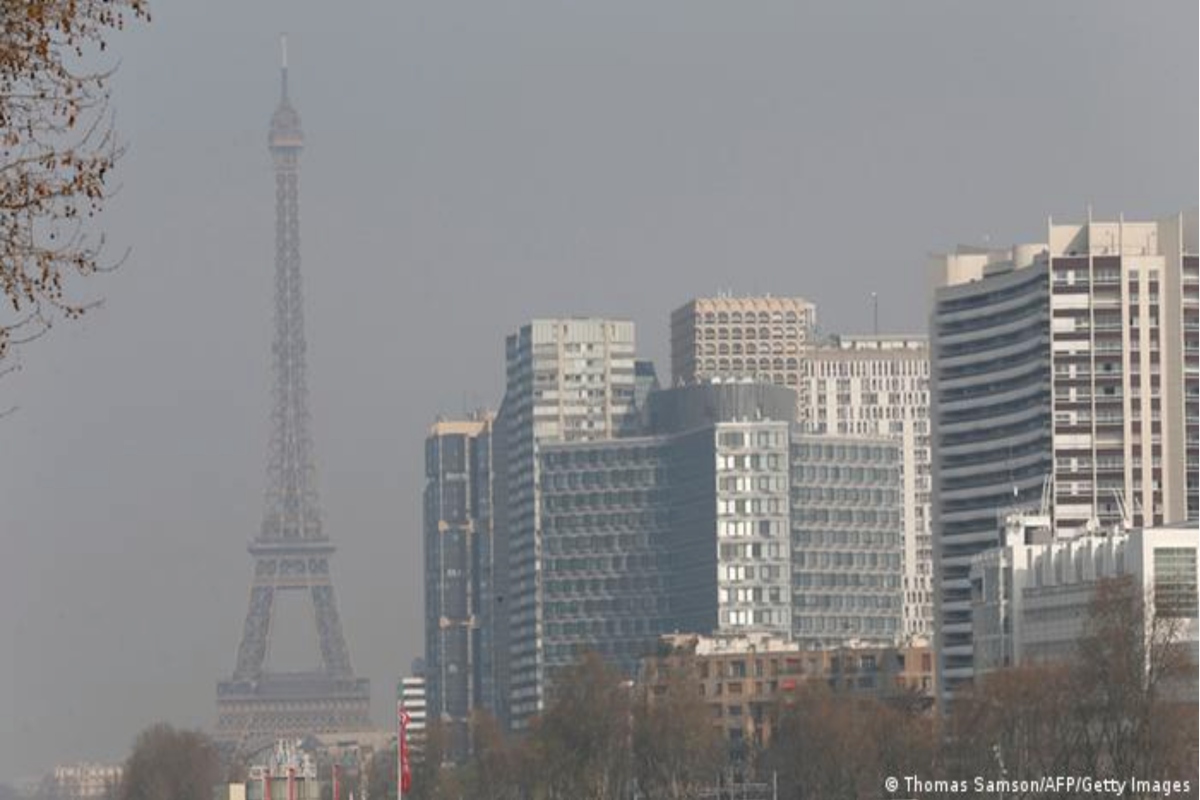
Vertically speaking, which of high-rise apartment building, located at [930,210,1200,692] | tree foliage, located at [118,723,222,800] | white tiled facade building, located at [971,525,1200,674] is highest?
high-rise apartment building, located at [930,210,1200,692]

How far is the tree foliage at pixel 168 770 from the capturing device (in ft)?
571

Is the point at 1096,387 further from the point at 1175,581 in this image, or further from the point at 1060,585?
the point at 1175,581

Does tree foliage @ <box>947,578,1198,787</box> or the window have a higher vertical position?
the window

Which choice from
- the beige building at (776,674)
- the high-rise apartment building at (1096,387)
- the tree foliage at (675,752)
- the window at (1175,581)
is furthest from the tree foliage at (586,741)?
the high-rise apartment building at (1096,387)

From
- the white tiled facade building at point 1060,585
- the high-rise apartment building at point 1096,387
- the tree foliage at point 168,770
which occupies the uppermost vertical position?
the high-rise apartment building at point 1096,387

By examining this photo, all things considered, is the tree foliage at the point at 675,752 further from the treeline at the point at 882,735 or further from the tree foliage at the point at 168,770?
the tree foliage at the point at 168,770

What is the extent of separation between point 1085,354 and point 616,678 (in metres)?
41.9

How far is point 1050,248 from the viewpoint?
192 m

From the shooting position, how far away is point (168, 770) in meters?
178

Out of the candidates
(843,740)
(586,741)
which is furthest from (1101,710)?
(586,741)

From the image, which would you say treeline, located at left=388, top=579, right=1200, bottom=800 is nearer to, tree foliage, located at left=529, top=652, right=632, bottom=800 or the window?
tree foliage, located at left=529, top=652, right=632, bottom=800

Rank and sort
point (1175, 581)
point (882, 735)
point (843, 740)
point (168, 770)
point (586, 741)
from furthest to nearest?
point (168, 770) < point (586, 741) < point (1175, 581) < point (843, 740) < point (882, 735)

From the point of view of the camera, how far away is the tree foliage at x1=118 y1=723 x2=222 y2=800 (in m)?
174

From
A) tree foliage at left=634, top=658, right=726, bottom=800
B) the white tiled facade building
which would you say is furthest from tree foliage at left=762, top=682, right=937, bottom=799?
the white tiled facade building
